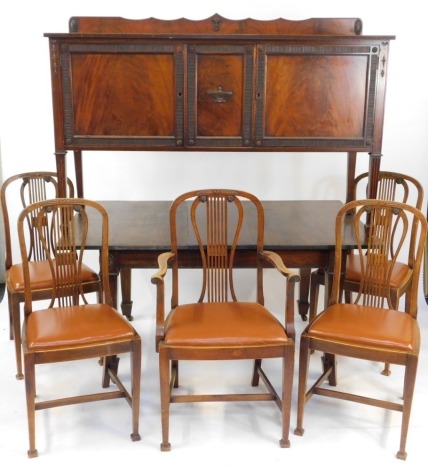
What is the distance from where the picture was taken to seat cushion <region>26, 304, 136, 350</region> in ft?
7.86

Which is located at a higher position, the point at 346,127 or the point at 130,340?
the point at 346,127

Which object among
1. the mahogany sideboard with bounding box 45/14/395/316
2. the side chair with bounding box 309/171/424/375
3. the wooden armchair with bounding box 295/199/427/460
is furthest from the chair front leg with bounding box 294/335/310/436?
the mahogany sideboard with bounding box 45/14/395/316

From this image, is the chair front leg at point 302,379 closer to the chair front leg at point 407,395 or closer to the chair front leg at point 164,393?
the chair front leg at point 407,395

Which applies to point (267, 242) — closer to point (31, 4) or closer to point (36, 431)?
point (36, 431)

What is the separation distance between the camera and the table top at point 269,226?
9.21ft

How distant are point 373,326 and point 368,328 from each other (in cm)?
3

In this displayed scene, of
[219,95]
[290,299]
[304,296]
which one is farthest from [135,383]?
[304,296]

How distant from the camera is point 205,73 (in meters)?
2.97

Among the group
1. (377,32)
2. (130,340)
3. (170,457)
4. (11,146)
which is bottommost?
(170,457)

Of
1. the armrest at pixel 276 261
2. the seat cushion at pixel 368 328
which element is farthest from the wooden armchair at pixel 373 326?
the armrest at pixel 276 261

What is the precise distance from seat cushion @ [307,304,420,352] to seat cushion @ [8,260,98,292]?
3.71 feet

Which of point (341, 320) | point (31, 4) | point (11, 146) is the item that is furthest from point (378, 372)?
point (31, 4)

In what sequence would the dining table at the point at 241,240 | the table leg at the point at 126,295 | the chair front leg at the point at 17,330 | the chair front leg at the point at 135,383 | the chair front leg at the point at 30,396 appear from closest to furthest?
the chair front leg at the point at 30,396 → the chair front leg at the point at 135,383 → the dining table at the point at 241,240 → the chair front leg at the point at 17,330 → the table leg at the point at 126,295

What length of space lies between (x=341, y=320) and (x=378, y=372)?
74cm
